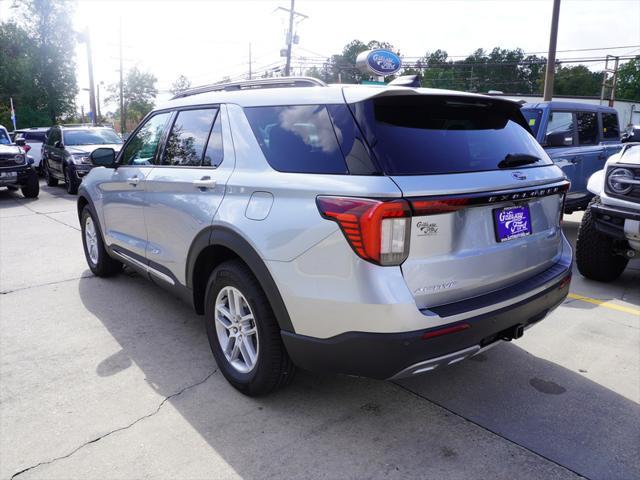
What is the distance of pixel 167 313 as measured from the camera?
432 cm

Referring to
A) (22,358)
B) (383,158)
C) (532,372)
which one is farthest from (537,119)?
(22,358)

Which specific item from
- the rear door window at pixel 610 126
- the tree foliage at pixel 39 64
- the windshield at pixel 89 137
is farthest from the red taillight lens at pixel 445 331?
the tree foliage at pixel 39 64

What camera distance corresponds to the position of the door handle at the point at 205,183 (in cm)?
299

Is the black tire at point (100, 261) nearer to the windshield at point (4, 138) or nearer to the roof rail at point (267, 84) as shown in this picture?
the roof rail at point (267, 84)

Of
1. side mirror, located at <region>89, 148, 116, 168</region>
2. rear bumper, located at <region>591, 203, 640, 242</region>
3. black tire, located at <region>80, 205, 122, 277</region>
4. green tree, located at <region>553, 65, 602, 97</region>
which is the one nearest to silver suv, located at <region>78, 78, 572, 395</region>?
side mirror, located at <region>89, 148, 116, 168</region>

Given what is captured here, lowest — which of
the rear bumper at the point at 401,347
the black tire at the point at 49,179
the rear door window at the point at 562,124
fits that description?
the black tire at the point at 49,179

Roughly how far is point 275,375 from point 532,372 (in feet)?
5.78

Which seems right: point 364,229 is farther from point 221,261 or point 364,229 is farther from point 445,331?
point 221,261

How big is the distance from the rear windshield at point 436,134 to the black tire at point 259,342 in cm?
101

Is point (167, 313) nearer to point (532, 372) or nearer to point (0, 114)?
point (532, 372)

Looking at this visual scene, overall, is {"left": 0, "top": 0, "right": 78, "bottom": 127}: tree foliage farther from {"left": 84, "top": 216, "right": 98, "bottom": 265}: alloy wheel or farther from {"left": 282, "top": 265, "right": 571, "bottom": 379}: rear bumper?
{"left": 282, "top": 265, "right": 571, "bottom": 379}: rear bumper

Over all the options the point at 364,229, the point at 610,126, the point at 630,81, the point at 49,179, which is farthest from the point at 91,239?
the point at 630,81

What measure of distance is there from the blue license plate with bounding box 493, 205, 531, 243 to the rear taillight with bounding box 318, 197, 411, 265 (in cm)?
59

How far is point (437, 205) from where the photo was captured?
7.23 ft
